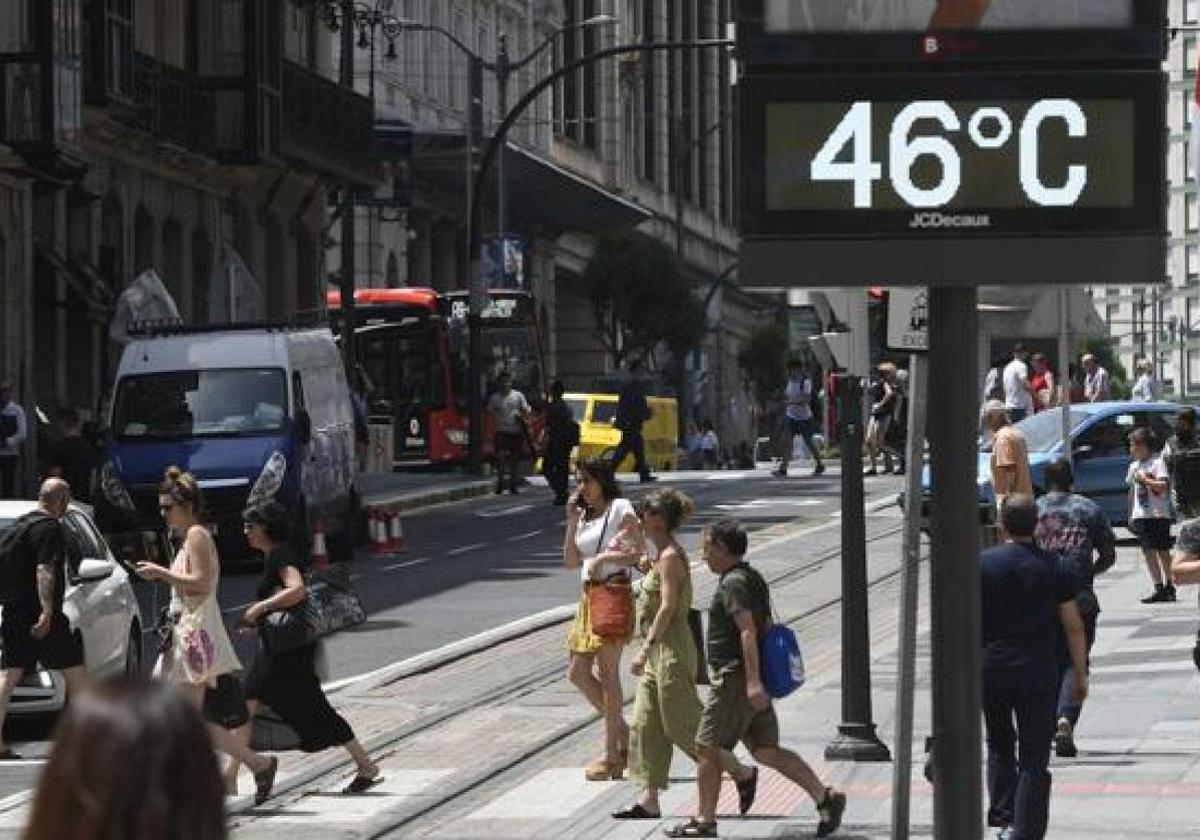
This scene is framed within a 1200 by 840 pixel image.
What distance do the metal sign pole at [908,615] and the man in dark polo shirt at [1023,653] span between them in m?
0.29

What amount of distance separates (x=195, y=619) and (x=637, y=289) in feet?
228

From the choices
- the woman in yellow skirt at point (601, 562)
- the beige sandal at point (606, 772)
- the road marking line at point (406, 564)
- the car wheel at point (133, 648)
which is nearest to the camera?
the woman in yellow skirt at point (601, 562)

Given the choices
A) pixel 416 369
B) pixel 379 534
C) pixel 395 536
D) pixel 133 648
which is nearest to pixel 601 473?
pixel 133 648

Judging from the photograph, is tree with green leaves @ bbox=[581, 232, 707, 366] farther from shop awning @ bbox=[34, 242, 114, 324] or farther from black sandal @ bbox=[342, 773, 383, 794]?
black sandal @ bbox=[342, 773, 383, 794]

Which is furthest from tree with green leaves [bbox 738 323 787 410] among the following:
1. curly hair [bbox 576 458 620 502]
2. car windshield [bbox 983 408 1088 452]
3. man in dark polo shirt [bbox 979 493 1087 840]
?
man in dark polo shirt [bbox 979 493 1087 840]

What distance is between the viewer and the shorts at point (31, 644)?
17266 millimetres

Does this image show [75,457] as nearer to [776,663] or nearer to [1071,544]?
[1071,544]

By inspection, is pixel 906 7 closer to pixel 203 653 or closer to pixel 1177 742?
pixel 203 653

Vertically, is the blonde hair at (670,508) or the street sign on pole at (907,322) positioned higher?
the street sign on pole at (907,322)

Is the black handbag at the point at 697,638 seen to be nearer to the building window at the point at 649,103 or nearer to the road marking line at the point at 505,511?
the road marking line at the point at 505,511

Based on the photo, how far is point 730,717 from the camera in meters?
13.5

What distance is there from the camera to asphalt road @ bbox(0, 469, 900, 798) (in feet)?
75.0

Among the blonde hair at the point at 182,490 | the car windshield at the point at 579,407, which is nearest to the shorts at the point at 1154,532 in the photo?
the blonde hair at the point at 182,490

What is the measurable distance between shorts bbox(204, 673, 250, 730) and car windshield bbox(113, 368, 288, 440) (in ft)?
52.4
